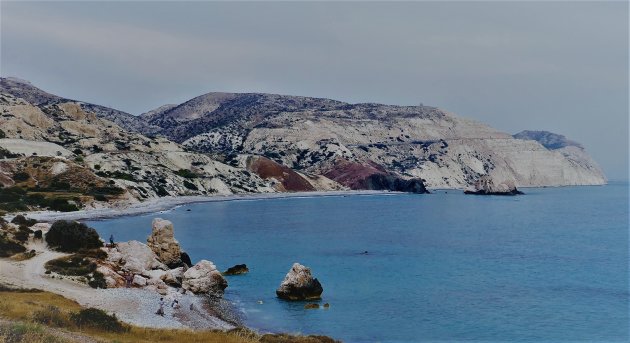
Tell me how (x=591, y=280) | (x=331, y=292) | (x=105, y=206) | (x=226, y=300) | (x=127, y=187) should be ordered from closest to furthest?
(x=226, y=300)
(x=331, y=292)
(x=591, y=280)
(x=105, y=206)
(x=127, y=187)

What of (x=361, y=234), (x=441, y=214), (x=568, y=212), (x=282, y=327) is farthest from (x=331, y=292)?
(x=568, y=212)

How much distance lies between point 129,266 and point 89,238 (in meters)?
7.27

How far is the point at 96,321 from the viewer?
28938mm

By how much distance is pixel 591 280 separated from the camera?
63.2 meters

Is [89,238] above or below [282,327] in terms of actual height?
above

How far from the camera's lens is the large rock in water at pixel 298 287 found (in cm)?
5050

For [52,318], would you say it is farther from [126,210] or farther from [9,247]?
[126,210]

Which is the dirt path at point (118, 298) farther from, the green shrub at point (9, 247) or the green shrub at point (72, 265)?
the green shrub at point (9, 247)

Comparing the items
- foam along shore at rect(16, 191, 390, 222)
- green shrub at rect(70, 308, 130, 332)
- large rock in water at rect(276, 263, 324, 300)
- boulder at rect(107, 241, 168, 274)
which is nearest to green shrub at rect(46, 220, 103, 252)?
boulder at rect(107, 241, 168, 274)

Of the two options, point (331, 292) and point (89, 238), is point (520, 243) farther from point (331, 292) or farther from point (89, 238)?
point (89, 238)

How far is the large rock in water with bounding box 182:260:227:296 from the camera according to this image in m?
51.8

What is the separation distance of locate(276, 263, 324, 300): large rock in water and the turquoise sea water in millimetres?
1265

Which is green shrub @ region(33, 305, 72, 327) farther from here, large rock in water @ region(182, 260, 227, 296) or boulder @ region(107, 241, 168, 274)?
boulder @ region(107, 241, 168, 274)

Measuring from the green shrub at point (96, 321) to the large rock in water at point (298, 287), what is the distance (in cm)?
2211
